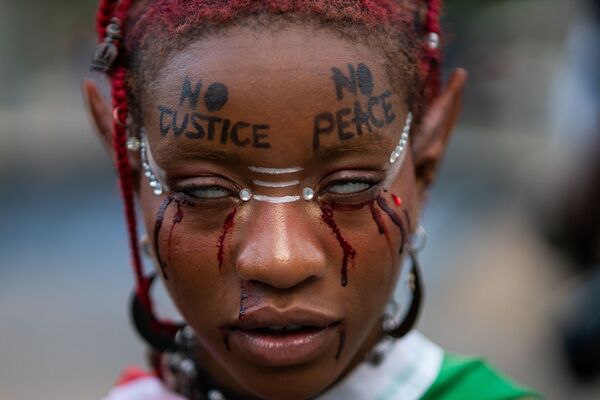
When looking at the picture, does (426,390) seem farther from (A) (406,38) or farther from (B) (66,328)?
(B) (66,328)

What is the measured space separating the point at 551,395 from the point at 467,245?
2.31m

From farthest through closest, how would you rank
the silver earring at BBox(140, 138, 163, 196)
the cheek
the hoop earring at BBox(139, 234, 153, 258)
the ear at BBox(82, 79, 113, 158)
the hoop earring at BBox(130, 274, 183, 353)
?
the hoop earring at BBox(130, 274, 183, 353) → the ear at BBox(82, 79, 113, 158) → the hoop earring at BBox(139, 234, 153, 258) → the silver earring at BBox(140, 138, 163, 196) → the cheek

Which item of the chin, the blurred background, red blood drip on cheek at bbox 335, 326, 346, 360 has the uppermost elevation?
red blood drip on cheek at bbox 335, 326, 346, 360

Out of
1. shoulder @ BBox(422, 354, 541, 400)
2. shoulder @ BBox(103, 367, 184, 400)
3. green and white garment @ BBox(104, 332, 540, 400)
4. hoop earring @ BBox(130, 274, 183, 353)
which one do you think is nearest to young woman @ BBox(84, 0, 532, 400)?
green and white garment @ BBox(104, 332, 540, 400)

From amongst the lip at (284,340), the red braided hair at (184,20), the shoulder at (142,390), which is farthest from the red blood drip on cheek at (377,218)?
the shoulder at (142,390)

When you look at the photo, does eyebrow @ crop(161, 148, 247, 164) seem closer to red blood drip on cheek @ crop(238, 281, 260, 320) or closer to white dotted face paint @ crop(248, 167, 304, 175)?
white dotted face paint @ crop(248, 167, 304, 175)

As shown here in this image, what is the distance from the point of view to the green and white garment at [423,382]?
2.18 metres

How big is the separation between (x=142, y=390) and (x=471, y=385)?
2.94 feet

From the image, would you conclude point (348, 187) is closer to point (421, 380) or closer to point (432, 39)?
point (432, 39)

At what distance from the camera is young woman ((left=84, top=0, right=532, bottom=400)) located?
1.81 meters

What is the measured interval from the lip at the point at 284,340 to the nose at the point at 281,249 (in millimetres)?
99

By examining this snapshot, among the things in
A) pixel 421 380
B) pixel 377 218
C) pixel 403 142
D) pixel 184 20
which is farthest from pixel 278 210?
pixel 421 380

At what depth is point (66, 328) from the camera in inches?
248

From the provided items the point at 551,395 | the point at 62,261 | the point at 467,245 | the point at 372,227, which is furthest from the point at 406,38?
the point at 62,261
